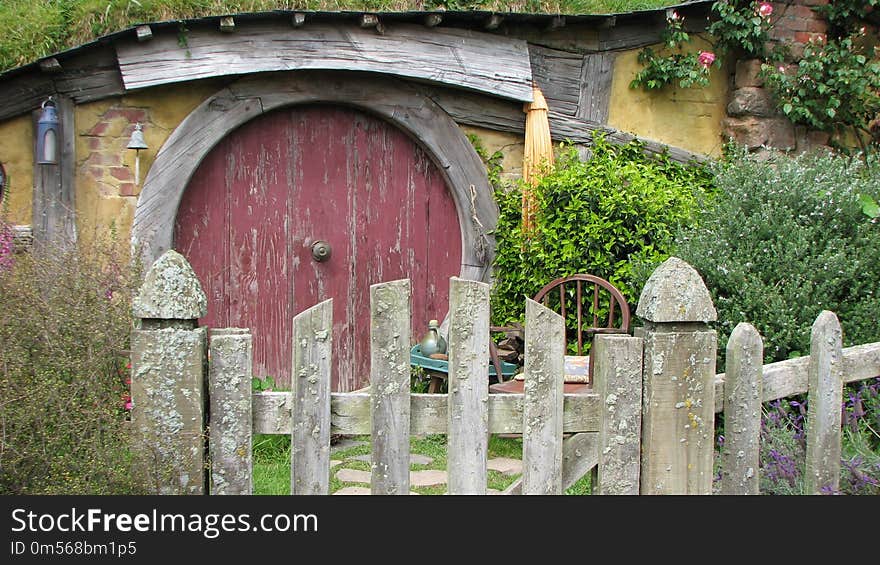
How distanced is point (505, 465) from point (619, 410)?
2.48 m

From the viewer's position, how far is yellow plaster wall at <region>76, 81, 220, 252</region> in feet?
18.4

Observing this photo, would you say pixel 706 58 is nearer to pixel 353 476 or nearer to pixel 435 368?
pixel 435 368

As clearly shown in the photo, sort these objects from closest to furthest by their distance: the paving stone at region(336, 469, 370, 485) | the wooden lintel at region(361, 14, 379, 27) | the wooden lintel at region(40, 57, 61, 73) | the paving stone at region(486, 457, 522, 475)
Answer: the paving stone at region(336, 469, 370, 485), the paving stone at region(486, 457, 522, 475), the wooden lintel at region(40, 57, 61, 73), the wooden lintel at region(361, 14, 379, 27)

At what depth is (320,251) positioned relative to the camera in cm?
607

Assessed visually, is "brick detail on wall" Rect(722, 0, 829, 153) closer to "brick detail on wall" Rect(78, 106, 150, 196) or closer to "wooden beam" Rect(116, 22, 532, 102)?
"wooden beam" Rect(116, 22, 532, 102)

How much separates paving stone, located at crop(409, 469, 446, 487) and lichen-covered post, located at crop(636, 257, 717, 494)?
6.66 ft

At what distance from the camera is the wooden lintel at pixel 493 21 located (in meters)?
5.96

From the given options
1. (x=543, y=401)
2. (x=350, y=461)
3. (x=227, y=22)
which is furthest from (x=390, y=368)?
(x=227, y=22)

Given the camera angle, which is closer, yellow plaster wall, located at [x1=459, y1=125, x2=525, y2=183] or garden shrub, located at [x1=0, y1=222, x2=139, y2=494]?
garden shrub, located at [x1=0, y1=222, x2=139, y2=494]

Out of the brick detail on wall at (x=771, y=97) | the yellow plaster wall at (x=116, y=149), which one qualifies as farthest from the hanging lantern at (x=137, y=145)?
the brick detail on wall at (x=771, y=97)

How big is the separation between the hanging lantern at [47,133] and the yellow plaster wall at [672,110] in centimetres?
388

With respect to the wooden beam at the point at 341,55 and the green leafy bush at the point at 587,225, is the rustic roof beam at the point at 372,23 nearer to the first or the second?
the wooden beam at the point at 341,55

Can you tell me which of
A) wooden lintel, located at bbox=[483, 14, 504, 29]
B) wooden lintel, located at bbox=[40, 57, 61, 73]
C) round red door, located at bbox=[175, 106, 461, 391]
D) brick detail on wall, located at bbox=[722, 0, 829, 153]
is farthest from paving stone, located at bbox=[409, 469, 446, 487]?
brick detail on wall, located at bbox=[722, 0, 829, 153]

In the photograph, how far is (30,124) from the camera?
18.0 feet
